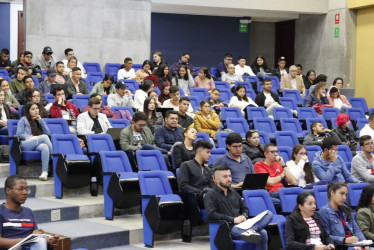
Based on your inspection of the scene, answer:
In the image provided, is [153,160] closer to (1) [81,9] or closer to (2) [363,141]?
(2) [363,141]

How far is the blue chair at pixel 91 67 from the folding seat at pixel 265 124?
405 centimetres

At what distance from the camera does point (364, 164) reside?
761 centimetres

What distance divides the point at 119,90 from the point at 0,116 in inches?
83.0

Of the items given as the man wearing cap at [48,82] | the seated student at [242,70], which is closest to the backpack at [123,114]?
the man wearing cap at [48,82]

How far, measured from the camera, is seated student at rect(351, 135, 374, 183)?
7516 mm

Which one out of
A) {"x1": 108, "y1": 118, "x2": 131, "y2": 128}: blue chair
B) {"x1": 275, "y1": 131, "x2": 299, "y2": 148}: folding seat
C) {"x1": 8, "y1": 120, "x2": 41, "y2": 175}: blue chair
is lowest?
{"x1": 8, "y1": 120, "x2": 41, "y2": 175}: blue chair

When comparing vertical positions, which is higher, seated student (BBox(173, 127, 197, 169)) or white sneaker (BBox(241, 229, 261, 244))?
seated student (BBox(173, 127, 197, 169))

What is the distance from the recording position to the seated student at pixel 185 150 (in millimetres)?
7102

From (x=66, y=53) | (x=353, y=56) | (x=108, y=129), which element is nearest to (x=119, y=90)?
(x=108, y=129)

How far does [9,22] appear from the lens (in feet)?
53.6

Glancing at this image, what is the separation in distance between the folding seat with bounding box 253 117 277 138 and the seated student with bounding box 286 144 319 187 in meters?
2.21

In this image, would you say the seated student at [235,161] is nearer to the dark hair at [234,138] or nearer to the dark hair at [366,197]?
the dark hair at [234,138]

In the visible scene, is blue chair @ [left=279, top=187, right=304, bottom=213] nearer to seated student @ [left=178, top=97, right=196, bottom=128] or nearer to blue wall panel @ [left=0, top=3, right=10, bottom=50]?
seated student @ [left=178, top=97, right=196, bottom=128]

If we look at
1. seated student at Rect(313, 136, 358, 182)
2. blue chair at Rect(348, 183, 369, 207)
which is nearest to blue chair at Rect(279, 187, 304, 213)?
blue chair at Rect(348, 183, 369, 207)
